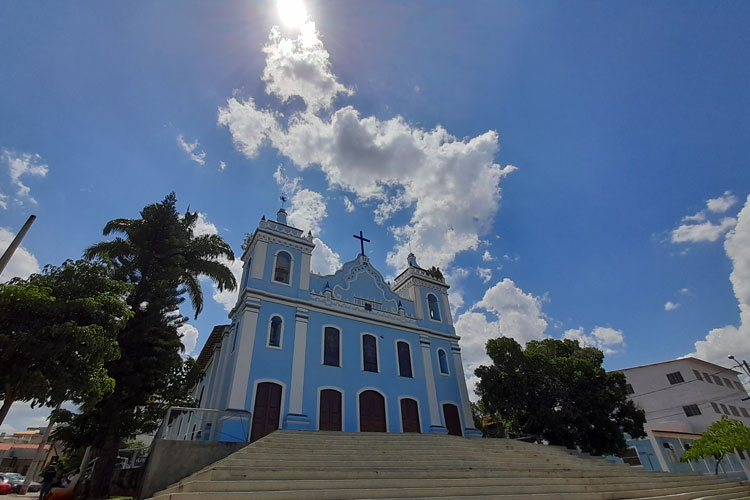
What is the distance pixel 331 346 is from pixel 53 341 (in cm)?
987

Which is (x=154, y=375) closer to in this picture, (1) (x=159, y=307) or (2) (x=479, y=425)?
(1) (x=159, y=307)

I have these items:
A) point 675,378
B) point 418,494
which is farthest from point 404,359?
point 675,378

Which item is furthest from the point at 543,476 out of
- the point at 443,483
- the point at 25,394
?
the point at 25,394

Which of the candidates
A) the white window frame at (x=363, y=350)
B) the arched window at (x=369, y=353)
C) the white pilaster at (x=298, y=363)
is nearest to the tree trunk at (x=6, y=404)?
the white pilaster at (x=298, y=363)

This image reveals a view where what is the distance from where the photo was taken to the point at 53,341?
8.20 m

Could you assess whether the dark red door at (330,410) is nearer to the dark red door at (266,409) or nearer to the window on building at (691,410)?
the dark red door at (266,409)

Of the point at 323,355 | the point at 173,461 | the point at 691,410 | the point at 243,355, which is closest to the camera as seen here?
the point at 173,461

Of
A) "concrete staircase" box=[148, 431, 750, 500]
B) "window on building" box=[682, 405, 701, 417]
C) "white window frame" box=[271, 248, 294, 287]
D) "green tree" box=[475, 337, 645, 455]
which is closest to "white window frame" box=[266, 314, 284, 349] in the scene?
"white window frame" box=[271, 248, 294, 287]

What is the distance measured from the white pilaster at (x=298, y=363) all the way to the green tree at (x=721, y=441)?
1618 cm

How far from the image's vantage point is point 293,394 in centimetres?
A: 1432

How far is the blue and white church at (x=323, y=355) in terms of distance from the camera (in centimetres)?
1396

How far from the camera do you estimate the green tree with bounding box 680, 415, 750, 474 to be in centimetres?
1558

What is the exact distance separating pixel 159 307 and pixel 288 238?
22.6 feet

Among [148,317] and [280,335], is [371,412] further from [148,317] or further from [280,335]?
[148,317]
